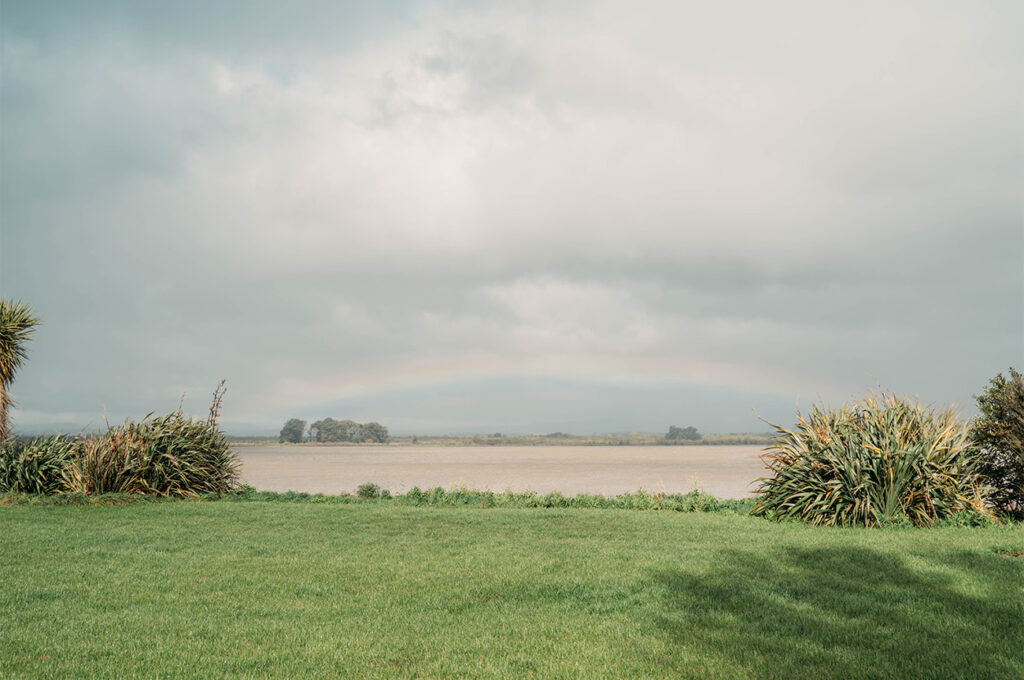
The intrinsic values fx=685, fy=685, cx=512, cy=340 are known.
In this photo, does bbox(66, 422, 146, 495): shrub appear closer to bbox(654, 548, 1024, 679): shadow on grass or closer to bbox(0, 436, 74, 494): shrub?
bbox(0, 436, 74, 494): shrub

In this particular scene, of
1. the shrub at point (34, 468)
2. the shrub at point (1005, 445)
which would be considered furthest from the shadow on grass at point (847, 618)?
the shrub at point (34, 468)

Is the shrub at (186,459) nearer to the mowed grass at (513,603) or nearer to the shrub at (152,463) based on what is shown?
the shrub at (152,463)

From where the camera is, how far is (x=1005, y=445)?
14.6 meters

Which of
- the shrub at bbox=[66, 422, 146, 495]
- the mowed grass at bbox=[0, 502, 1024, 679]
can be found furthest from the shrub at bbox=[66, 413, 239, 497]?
the mowed grass at bbox=[0, 502, 1024, 679]

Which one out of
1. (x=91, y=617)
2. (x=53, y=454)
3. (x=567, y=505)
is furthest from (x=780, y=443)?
(x=53, y=454)

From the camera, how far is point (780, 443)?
15492 mm

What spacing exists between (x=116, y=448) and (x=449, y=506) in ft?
30.1

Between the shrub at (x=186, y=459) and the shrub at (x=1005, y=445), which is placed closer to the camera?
the shrub at (x=1005, y=445)

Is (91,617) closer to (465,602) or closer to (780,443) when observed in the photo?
(465,602)

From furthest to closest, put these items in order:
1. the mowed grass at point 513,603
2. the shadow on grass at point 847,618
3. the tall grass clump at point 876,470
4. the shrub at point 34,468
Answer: the shrub at point 34,468 → the tall grass clump at point 876,470 → the mowed grass at point 513,603 → the shadow on grass at point 847,618

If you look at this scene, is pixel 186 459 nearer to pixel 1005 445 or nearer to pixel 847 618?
pixel 847 618

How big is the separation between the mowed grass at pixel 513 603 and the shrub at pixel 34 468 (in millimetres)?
7413

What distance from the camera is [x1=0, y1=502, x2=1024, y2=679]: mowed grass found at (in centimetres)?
540

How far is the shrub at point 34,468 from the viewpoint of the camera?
60.7 ft
